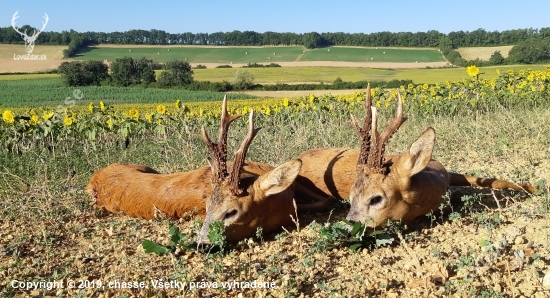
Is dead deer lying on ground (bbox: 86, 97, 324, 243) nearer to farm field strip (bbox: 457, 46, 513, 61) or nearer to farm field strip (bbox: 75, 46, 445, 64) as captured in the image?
farm field strip (bbox: 457, 46, 513, 61)

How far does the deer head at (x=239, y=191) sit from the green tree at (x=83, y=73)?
58649 mm

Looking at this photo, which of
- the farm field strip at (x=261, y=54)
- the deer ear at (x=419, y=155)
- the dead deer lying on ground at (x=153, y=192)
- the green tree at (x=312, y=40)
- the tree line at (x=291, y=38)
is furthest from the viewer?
the green tree at (x=312, y=40)

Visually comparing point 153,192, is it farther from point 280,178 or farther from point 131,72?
point 131,72

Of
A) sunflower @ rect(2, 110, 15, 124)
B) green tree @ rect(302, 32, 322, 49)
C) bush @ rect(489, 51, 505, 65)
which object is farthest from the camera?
green tree @ rect(302, 32, 322, 49)

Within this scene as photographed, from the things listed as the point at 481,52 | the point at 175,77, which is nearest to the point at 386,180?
the point at 175,77

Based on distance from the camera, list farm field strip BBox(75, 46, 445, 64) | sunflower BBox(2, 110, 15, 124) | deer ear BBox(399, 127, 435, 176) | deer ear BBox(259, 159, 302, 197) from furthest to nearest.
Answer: farm field strip BBox(75, 46, 445, 64), sunflower BBox(2, 110, 15, 124), deer ear BBox(259, 159, 302, 197), deer ear BBox(399, 127, 435, 176)

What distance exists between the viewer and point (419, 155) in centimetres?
511

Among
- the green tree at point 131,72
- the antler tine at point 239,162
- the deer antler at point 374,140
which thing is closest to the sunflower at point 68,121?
the antler tine at point 239,162

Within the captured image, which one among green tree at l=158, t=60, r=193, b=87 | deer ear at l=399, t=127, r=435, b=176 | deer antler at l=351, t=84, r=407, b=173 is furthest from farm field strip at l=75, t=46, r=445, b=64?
deer ear at l=399, t=127, r=435, b=176

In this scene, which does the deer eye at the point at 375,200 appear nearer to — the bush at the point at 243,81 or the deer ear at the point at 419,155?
the deer ear at the point at 419,155

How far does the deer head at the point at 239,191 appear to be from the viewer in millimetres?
5230

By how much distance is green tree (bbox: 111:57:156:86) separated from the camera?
61594 mm

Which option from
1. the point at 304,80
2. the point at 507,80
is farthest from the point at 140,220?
the point at 304,80

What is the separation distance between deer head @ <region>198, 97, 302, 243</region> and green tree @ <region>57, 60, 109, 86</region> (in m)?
58.6
